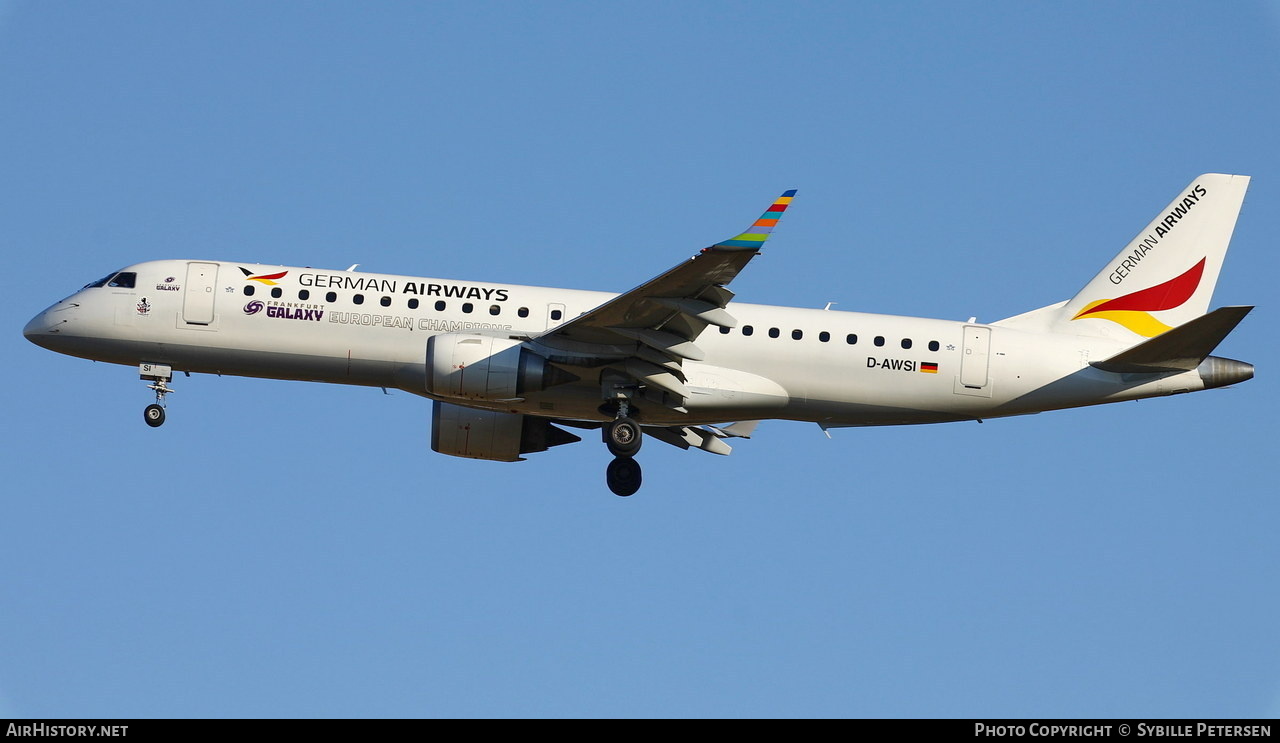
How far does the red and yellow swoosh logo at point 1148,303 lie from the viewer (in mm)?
36312

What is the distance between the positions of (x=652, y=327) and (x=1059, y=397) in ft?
31.7

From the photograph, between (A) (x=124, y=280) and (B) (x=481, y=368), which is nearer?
(B) (x=481, y=368)

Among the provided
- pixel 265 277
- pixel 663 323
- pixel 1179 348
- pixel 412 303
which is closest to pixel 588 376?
pixel 663 323

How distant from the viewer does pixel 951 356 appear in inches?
1374

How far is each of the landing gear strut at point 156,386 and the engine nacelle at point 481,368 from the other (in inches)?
261

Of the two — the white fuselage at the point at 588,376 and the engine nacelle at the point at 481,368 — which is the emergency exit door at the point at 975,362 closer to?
the white fuselage at the point at 588,376

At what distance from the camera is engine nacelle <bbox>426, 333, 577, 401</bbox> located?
33.0m

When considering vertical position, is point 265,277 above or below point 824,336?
above

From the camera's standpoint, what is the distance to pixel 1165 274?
120 feet

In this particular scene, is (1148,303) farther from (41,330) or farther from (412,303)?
(41,330)

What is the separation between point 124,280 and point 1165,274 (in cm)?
2441
